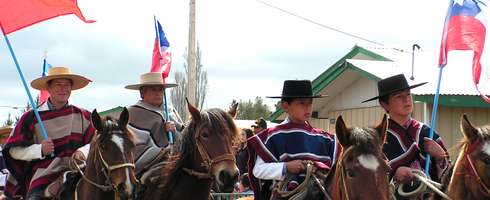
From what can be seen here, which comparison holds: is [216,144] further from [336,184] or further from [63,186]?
[63,186]

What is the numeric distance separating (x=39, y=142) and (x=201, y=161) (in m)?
2.28

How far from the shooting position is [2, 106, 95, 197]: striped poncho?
750cm

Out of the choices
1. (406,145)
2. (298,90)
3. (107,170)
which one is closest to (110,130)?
(107,170)

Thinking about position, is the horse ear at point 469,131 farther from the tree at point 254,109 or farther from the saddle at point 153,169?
the tree at point 254,109

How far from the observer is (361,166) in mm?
4766

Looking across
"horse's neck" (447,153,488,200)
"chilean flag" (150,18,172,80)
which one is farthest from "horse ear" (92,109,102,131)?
"horse's neck" (447,153,488,200)

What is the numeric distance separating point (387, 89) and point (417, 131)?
562 millimetres

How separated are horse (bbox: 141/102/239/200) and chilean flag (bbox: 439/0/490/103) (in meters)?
3.04

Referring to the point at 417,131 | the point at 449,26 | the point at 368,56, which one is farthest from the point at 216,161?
the point at 368,56

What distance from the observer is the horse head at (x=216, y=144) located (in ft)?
20.1

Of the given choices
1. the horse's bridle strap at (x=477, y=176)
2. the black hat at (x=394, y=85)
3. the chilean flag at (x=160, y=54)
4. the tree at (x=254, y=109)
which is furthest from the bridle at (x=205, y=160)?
the tree at (x=254, y=109)

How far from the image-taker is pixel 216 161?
20.5 feet

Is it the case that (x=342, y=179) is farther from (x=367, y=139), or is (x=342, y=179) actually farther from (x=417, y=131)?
(x=417, y=131)

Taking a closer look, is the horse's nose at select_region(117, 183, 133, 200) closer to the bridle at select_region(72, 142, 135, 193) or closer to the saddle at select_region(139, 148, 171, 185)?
the bridle at select_region(72, 142, 135, 193)
